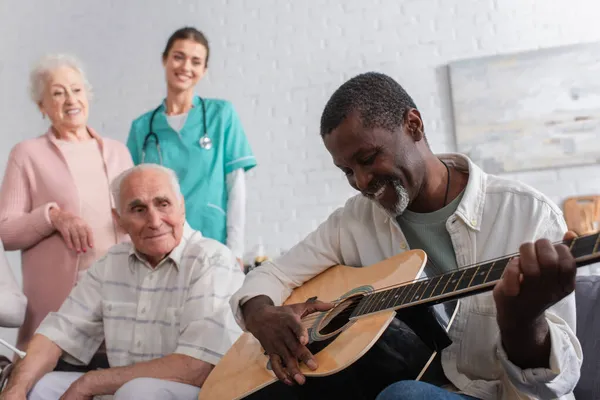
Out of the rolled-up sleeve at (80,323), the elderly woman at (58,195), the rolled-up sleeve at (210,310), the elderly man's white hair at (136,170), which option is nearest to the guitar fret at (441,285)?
the rolled-up sleeve at (210,310)

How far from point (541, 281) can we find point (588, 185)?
3.25 meters

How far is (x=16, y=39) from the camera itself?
4.88 meters

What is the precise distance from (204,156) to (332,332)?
170 centimetres

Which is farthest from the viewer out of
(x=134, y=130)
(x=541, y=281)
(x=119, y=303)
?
(x=134, y=130)

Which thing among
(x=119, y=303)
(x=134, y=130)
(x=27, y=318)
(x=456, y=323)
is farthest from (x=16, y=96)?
(x=456, y=323)

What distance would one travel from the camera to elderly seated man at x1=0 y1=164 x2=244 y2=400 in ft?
5.82

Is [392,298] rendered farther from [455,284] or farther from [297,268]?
[297,268]

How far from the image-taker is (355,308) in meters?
1.41

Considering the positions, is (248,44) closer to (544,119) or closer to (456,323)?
(544,119)

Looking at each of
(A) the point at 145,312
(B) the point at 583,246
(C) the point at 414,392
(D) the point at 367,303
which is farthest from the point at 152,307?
(B) the point at 583,246

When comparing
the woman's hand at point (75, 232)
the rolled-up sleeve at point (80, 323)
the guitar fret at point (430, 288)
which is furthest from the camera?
the woman's hand at point (75, 232)

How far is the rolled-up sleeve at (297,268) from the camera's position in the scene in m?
1.63

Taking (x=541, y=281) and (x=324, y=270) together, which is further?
(x=324, y=270)

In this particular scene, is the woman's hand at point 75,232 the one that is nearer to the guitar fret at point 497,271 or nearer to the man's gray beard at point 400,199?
the man's gray beard at point 400,199
